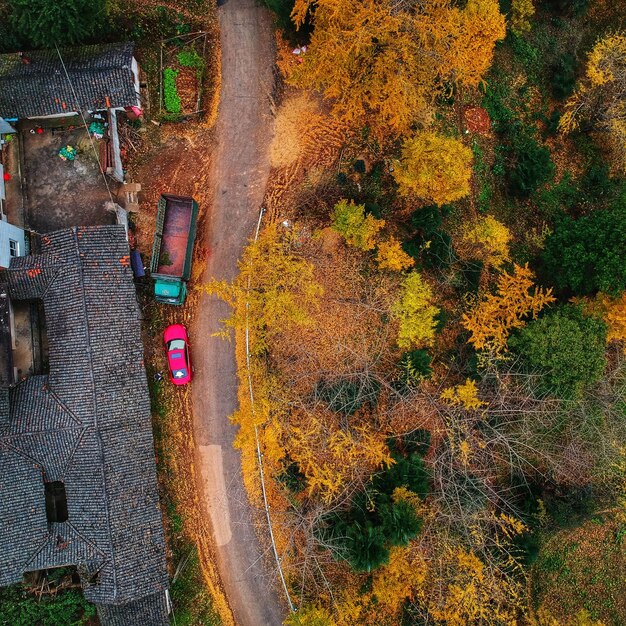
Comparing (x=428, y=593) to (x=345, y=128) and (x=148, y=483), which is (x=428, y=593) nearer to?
(x=148, y=483)

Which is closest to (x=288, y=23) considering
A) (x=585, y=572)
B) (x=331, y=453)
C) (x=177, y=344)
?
(x=177, y=344)

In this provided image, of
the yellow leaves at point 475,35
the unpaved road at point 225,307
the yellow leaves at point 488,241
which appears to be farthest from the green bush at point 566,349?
the unpaved road at point 225,307

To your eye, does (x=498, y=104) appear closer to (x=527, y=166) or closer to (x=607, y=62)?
(x=527, y=166)

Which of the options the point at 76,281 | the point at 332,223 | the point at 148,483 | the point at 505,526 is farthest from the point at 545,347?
the point at 76,281

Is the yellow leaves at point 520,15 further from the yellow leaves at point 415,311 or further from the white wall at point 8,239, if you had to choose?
the white wall at point 8,239

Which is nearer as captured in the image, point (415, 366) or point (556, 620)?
point (415, 366)

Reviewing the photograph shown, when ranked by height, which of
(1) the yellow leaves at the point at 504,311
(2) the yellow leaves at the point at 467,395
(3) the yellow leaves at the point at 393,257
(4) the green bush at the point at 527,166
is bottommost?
(2) the yellow leaves at the point at 467,395
